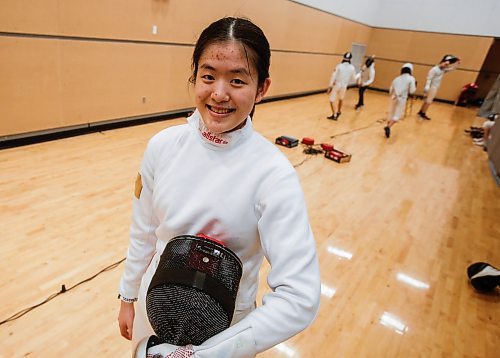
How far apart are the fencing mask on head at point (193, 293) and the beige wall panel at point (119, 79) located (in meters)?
4.51

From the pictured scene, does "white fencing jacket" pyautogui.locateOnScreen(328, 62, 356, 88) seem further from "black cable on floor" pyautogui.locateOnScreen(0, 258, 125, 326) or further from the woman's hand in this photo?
the woman's hand

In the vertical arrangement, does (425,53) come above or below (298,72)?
above

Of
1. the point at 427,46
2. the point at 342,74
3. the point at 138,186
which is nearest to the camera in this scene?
the point at 138,186

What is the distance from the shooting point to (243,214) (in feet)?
2.67

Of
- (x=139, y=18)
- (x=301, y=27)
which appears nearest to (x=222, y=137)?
(x=139, y=18)

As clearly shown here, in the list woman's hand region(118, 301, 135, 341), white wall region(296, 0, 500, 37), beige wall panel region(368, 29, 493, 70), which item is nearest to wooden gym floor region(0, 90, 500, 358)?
woman's hand region(118, 301, 135, 341)

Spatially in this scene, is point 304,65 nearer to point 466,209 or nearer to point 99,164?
point 466,209

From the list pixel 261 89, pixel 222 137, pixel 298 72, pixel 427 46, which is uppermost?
pixel 427 46

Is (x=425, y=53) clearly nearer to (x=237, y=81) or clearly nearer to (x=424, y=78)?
(x=424, y=78)

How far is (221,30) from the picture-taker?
812 millimetres

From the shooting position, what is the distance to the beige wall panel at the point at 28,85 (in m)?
3.76

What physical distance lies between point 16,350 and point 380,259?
8.97ft

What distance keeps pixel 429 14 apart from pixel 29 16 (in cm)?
1431

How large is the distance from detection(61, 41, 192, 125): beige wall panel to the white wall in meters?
7.36
